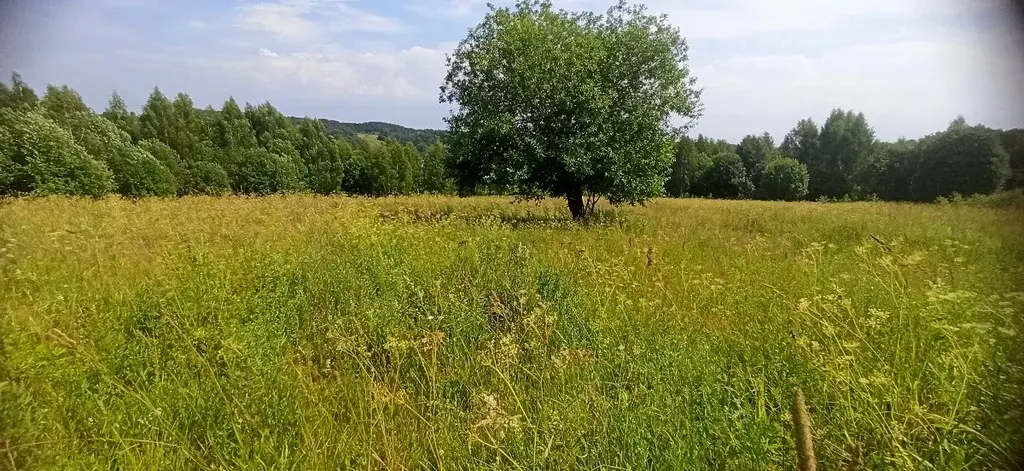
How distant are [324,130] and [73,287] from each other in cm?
6801

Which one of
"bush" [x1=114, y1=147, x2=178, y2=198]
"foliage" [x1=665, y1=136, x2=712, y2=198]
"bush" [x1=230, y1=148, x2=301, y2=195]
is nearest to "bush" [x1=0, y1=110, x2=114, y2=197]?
"bush" [x1=114, y1=147, x2=178, y2=198]

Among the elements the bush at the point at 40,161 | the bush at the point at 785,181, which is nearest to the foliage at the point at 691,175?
the bush at the point at 785,181

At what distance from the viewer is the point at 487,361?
2643 millimetres

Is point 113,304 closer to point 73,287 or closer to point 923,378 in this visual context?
point 73,287

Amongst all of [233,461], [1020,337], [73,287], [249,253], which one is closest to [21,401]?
[233,461]

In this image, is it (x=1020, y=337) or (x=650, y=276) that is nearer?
(x=1020, y=337)

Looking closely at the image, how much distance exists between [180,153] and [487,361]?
183 ft

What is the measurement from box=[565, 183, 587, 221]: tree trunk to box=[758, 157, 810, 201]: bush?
41.8 m

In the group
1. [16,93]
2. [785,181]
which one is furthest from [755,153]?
[16,93]

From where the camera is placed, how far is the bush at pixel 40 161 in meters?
11.5

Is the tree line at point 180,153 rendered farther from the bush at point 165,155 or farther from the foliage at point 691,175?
the foliage at point 691,175

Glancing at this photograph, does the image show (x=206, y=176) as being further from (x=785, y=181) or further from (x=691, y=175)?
(x=785, y=181)

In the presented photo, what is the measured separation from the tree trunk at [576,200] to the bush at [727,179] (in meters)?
52.2

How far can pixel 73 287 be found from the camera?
3701 millimetres
